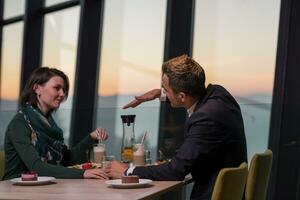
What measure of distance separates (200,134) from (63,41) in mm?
3775

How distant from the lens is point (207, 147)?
7.43 feet

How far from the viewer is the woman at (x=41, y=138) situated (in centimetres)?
256

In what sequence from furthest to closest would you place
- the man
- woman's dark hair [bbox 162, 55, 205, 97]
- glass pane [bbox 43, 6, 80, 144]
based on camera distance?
glass pane [bbox 43, 6, 80, 144] → woman's dark hair [bbox 162, 55, 205, 97] → the man

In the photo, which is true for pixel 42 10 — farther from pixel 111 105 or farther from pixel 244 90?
pixel 244 90

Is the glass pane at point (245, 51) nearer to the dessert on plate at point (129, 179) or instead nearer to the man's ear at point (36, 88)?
the man's ear at point (36, 88)

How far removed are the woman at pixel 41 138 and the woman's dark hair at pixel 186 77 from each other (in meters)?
0.51

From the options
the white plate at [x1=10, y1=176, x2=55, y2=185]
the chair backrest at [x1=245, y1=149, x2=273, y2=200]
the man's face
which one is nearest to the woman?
the white plate at [x1=10, y1=176, x2=55, y2=185]

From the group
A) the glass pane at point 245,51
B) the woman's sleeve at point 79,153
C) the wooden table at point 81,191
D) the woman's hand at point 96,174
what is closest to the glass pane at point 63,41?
the glass pane at point 245,51

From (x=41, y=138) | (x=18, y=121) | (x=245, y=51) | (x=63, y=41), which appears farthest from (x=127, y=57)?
(x=18, y=121)

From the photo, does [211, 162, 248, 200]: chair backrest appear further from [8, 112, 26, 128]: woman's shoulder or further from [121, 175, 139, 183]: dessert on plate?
[8, 112, 26, 128]: woman's shoulder

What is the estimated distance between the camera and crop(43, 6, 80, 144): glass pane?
223 inches

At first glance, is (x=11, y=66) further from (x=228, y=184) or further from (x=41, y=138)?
(x=228, y=184)

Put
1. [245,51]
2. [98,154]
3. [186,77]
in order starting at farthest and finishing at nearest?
[245,51] < [98,154] < [186,77]

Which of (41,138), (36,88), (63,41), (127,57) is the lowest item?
(41,138)
